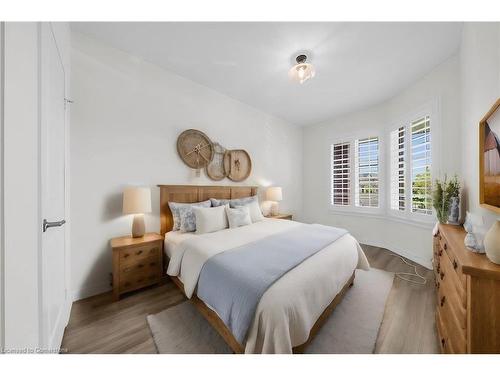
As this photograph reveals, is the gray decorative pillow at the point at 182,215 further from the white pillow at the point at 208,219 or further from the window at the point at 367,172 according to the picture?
the window at the point at 367,172

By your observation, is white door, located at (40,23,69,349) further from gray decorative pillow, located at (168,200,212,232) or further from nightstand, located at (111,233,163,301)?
gray decorative pillow, located at (168,200,212,232)

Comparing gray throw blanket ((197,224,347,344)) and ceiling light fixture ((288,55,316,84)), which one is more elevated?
ceiling light fixture ((288,55,316,84))

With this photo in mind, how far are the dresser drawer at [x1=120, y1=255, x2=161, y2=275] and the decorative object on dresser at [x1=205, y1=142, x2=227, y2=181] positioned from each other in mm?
1435

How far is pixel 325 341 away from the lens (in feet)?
4.57

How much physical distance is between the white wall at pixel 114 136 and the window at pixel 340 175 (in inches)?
113

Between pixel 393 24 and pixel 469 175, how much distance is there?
1679mm

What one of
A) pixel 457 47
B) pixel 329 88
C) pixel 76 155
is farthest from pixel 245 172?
pixel 457 47

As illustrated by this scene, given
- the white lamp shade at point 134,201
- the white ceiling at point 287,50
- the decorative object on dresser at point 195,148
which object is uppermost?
the white ceiling at point 287,50

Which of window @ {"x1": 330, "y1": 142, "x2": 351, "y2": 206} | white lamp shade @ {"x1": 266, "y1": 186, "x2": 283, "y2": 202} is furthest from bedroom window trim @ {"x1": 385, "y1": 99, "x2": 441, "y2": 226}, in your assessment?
white lamp shade @ {"x1": 266, "y1": 186, "x2": 283, "y2": 202}

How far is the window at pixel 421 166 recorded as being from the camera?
102 inches

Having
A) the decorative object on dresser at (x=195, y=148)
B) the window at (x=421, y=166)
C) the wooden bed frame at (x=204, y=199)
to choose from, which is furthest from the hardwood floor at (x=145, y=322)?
the decorative object on dresser at (x=195, y=148)

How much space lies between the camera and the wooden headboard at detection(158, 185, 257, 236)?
96.0 inches

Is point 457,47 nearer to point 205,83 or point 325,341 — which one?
point 205,83
